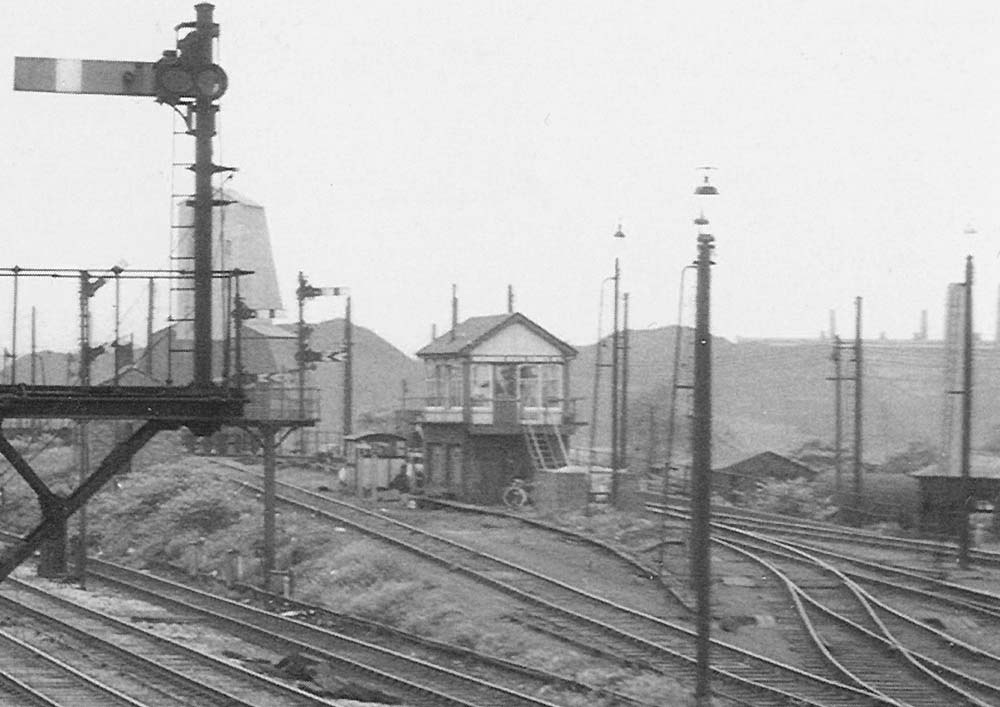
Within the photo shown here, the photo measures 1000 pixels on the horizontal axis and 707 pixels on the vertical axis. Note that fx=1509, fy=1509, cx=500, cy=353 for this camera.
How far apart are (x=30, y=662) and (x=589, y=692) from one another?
7.18 m

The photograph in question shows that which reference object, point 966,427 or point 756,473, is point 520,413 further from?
point 966,427

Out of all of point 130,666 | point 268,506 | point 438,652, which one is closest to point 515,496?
point 268,506

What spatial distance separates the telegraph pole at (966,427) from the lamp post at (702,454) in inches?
352

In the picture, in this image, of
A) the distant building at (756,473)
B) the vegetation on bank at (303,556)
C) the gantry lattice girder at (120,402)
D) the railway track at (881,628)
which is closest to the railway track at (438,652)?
the vegetation on bank at (303,556)

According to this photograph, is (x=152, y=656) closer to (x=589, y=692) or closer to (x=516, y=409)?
(x=589, y=692)

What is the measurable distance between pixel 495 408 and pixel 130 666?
2040 centimetres

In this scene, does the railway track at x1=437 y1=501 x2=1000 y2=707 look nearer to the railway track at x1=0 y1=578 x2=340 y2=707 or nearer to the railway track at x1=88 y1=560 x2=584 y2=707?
the railway track at x1=88 y1=560 x2=584 y2=707

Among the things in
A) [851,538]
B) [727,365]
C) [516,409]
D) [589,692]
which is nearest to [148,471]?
[516,409]

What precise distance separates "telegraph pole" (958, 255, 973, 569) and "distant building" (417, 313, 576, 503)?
12.4 meters

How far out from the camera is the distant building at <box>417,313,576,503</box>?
38812mm

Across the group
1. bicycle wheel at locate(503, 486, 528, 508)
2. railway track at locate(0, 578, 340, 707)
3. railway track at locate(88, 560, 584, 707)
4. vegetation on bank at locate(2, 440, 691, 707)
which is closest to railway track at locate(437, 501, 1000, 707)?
vegetation on bank at locate(2, 440, 691, 707)

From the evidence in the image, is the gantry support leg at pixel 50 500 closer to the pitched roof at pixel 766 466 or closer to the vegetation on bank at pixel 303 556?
the vegetation on bank at pixel 303 556

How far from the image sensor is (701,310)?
17812mm

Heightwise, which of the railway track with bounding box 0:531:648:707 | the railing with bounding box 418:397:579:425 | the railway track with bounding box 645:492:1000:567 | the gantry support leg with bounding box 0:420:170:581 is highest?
the gantry support leg with bounding box 0:420:170:581
